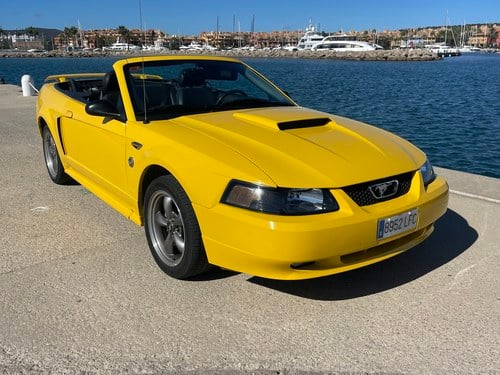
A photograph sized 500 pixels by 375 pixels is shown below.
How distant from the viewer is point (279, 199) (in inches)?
110

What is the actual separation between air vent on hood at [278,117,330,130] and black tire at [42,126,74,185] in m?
3.02

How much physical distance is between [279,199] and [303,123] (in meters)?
1.16

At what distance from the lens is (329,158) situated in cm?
310

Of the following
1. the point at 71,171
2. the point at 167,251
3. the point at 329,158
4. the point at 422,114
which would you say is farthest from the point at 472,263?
the point at 422,114

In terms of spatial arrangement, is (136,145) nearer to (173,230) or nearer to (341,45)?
(173,230)

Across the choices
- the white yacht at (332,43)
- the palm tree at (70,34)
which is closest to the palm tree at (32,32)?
the palm tree at (70,34)

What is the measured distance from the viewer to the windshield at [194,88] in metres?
3.91

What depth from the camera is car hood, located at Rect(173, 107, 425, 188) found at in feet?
9.57

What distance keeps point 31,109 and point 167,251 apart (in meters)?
10.8

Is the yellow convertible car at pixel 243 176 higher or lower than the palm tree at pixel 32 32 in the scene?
lower

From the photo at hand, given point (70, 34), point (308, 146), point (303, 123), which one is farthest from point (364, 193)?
point (70, 34)

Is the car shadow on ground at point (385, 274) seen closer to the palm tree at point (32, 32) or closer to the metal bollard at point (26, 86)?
the metal bollard at point (26, 86)

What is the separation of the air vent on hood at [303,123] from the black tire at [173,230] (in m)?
0.94

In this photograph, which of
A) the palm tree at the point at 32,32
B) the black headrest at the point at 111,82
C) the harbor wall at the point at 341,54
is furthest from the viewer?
the palm tree at the point at 32,32
